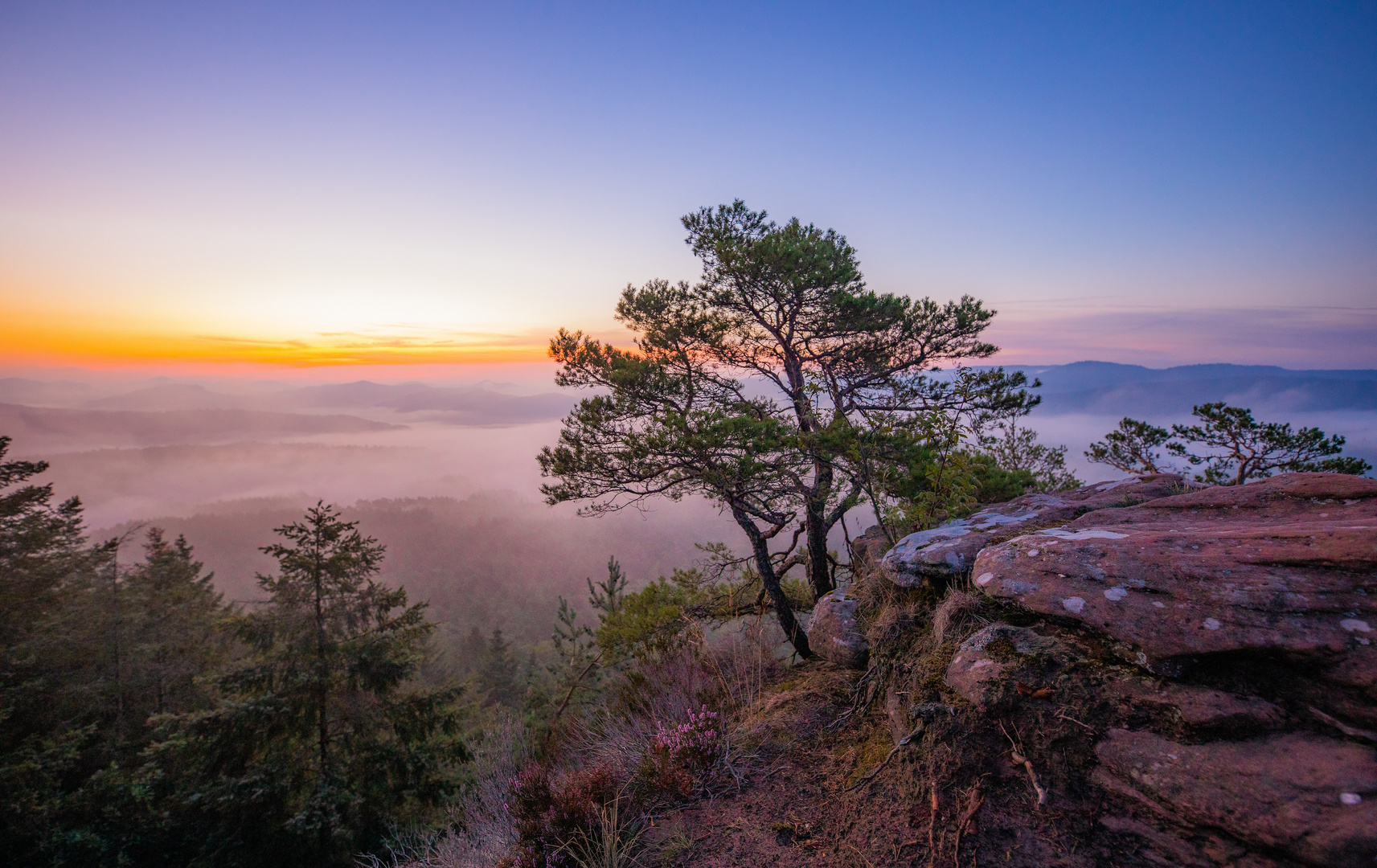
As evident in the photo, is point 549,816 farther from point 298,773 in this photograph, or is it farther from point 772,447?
point 298,773

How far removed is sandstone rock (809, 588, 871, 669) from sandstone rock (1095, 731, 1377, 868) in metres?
2.48

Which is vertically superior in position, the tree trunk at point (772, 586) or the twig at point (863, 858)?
the twig at point (863, 858)

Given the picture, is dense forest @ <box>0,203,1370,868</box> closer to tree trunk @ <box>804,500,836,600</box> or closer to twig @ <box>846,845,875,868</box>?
tree trunk @ <box>804,500,836,600</box>

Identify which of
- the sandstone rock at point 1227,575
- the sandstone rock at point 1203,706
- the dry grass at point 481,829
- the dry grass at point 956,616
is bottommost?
the dry grass at point 481,829

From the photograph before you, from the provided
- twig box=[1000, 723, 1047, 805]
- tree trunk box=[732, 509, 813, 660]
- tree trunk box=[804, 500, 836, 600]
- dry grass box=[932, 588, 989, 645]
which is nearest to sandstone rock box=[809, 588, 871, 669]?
dry grass box=[932, 588, 989, 645]

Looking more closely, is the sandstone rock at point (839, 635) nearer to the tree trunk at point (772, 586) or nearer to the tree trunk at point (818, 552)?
the tree trunk at point (772, 586)

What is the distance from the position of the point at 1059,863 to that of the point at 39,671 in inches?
865

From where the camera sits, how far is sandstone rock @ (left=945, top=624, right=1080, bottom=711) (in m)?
3.19

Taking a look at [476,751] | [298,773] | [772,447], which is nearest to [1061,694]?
[772,447]

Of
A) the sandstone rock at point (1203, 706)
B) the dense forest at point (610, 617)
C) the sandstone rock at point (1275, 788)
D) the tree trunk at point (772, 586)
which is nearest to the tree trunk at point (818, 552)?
the dense forest at point (610, 617)

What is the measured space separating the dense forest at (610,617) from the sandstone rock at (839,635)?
1115 millimetres

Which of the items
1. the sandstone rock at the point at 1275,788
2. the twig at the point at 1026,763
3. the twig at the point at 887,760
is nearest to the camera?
the sandstone rock at the point at 1275,788

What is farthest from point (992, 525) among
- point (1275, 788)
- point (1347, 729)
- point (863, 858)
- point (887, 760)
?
point (863, 858)

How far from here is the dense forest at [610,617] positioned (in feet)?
18.8
